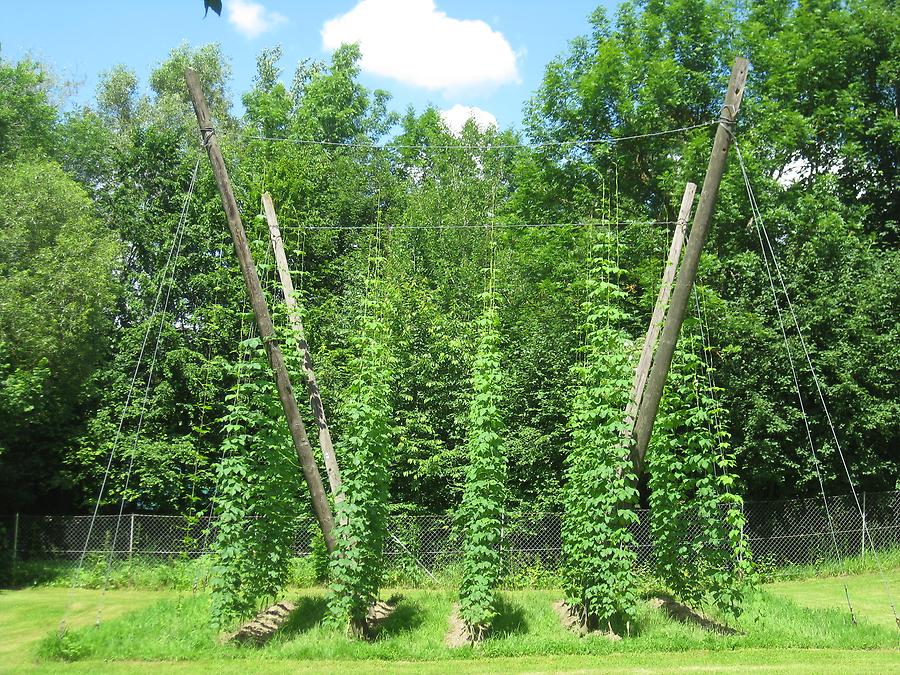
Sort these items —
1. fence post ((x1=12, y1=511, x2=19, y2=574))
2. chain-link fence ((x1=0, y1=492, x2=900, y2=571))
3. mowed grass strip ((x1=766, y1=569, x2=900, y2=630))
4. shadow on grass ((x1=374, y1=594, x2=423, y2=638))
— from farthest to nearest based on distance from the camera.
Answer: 1. fence post ((x1=12, y1=511, x2=19, y2=574))
2. chain-link fence ((x1=0, y1=492, x2=900, y2=571))
3. mowed grass strip ((x1=766, y1=569, x2=900, y2=630))
4. shadow on grass ((x1=374, y1=594, x2=423, y2=638))

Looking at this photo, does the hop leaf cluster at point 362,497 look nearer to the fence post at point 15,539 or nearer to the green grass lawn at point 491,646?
the green grass lawn at point 491,646

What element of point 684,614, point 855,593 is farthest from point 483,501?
point 855,593

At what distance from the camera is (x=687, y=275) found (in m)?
8.63

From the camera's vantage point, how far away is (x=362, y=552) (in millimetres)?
8633

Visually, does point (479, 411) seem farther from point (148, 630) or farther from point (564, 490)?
point (148, 630)

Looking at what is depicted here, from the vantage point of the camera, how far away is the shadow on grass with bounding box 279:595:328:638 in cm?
902

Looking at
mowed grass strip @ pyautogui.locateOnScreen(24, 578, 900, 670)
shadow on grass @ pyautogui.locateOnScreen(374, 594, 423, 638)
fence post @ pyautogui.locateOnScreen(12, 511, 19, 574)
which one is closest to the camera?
mowed grass strip @ pyautogui.locateOnScreen(24, 578, 900, 670)

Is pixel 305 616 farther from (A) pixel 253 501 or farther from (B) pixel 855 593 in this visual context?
(B) pixel 855 593

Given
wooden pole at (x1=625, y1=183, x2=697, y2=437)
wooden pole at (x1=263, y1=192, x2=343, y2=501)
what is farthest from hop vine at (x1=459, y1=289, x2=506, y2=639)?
wooden pole at (x1=263, y1=192, x2=343, y2=501)

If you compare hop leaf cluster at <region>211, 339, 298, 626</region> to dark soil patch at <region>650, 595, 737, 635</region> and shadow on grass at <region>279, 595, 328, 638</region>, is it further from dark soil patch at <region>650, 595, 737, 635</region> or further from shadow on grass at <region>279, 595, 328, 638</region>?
dark soil patch at <region>650, 595, 737, 635</region>

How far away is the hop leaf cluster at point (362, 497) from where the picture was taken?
862 cm

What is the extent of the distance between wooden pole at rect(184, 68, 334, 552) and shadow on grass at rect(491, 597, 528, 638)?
2180 mm

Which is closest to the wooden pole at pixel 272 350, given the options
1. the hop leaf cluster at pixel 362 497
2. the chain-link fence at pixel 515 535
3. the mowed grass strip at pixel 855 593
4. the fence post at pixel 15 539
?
the hop leaf cluster at pixel 362 497

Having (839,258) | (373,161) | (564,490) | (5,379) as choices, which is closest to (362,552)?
(564,490)
